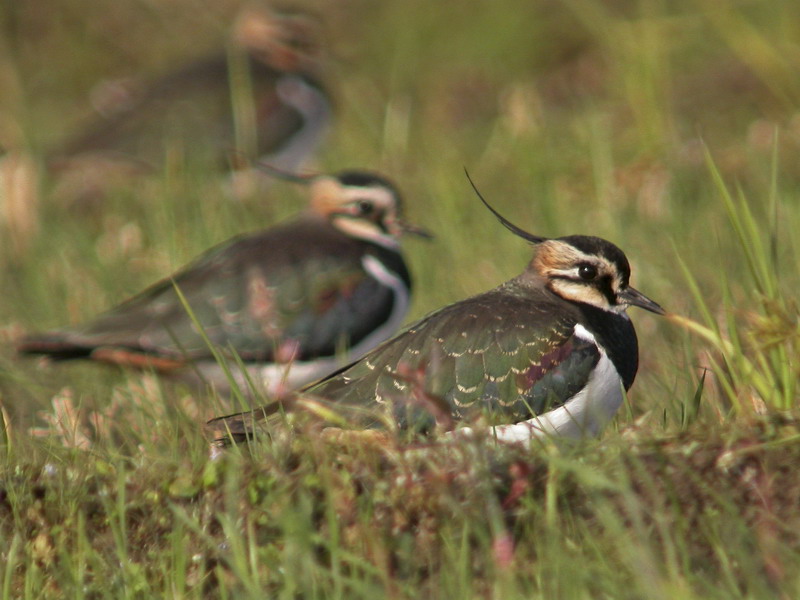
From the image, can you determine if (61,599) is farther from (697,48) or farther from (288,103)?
(697,48)

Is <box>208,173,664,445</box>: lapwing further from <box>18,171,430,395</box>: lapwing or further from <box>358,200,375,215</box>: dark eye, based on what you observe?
<box>358,200,375,215</box>: dark eye

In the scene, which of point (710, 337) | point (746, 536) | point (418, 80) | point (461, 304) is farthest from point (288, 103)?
point (746, 536)

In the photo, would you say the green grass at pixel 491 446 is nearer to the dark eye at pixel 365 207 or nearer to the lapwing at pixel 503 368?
the lapwing at pixel 503 368

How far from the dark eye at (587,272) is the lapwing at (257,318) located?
1526mm

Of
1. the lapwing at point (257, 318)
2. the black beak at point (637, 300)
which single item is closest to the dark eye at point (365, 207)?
the lapwing at point (257, 318)

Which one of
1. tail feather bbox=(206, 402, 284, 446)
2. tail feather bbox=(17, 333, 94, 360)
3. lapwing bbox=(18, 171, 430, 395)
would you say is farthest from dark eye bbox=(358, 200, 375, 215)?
tail feather bbox=(206, 402, 284, 446)

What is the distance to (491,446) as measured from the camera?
3619mm

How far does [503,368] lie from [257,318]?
6.22 ft

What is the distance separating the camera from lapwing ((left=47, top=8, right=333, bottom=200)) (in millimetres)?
9000

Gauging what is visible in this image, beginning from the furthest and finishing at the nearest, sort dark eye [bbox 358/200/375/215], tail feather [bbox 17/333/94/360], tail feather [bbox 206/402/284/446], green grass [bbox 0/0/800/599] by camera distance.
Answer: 1. dark eye [bbox 358/200/375/215]
2. tail feather [bbox 17/333/94/360]
3. tail feather [bbox 206/402/284/446]
4. green grass [bbox 0/0/800/599]

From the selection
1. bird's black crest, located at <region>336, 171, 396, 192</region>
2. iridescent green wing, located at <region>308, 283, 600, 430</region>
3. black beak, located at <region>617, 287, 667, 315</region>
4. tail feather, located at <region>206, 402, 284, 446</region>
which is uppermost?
black beak, located at <region>617, 287, 667, 315</region>

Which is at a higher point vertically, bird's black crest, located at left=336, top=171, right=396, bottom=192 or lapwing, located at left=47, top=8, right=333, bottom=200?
bird's black crest, located at left=336, top=171, right=396, bottom=192

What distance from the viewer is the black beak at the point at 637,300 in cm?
469

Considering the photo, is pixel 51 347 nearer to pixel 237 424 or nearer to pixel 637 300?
pixel 237 424
